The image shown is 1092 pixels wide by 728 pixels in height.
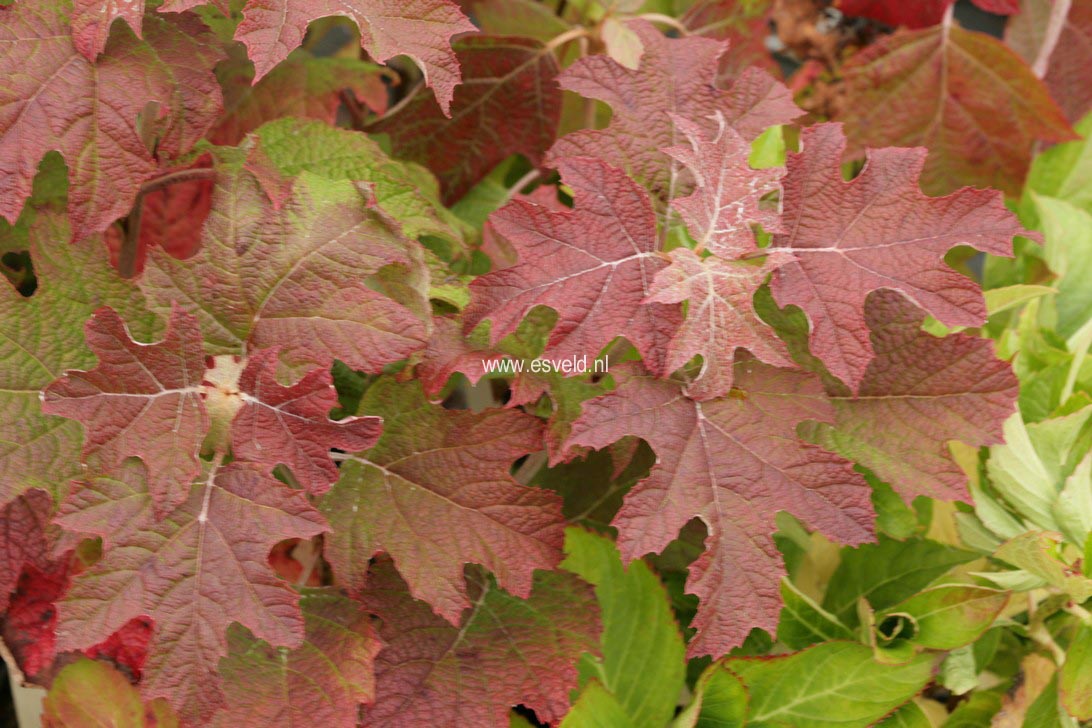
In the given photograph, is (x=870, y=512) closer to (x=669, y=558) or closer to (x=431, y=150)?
(x=669, y=558)

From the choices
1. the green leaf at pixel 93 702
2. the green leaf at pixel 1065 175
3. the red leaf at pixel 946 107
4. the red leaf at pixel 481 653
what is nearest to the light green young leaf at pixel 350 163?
the red leaf at pixel 481 653

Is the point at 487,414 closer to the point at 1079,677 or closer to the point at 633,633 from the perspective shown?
the point at 633,633

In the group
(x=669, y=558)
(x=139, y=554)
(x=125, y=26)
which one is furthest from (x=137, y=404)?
(x=669, y=558)

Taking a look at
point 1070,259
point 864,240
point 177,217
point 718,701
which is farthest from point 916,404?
point 177,217

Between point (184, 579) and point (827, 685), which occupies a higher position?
point (184, 579)

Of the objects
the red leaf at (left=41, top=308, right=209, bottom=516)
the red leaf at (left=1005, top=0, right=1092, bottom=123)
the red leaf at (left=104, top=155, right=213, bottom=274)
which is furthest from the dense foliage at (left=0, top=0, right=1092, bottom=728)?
the red leaf at (left=1005, top=0, right=1092, bottom=123)

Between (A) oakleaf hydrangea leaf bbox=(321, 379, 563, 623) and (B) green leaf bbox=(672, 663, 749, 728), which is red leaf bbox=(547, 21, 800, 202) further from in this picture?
(B) green leaf bbox=(672, 663, 749, 728)

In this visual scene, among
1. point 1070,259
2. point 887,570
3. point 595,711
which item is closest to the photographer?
point 595,711
